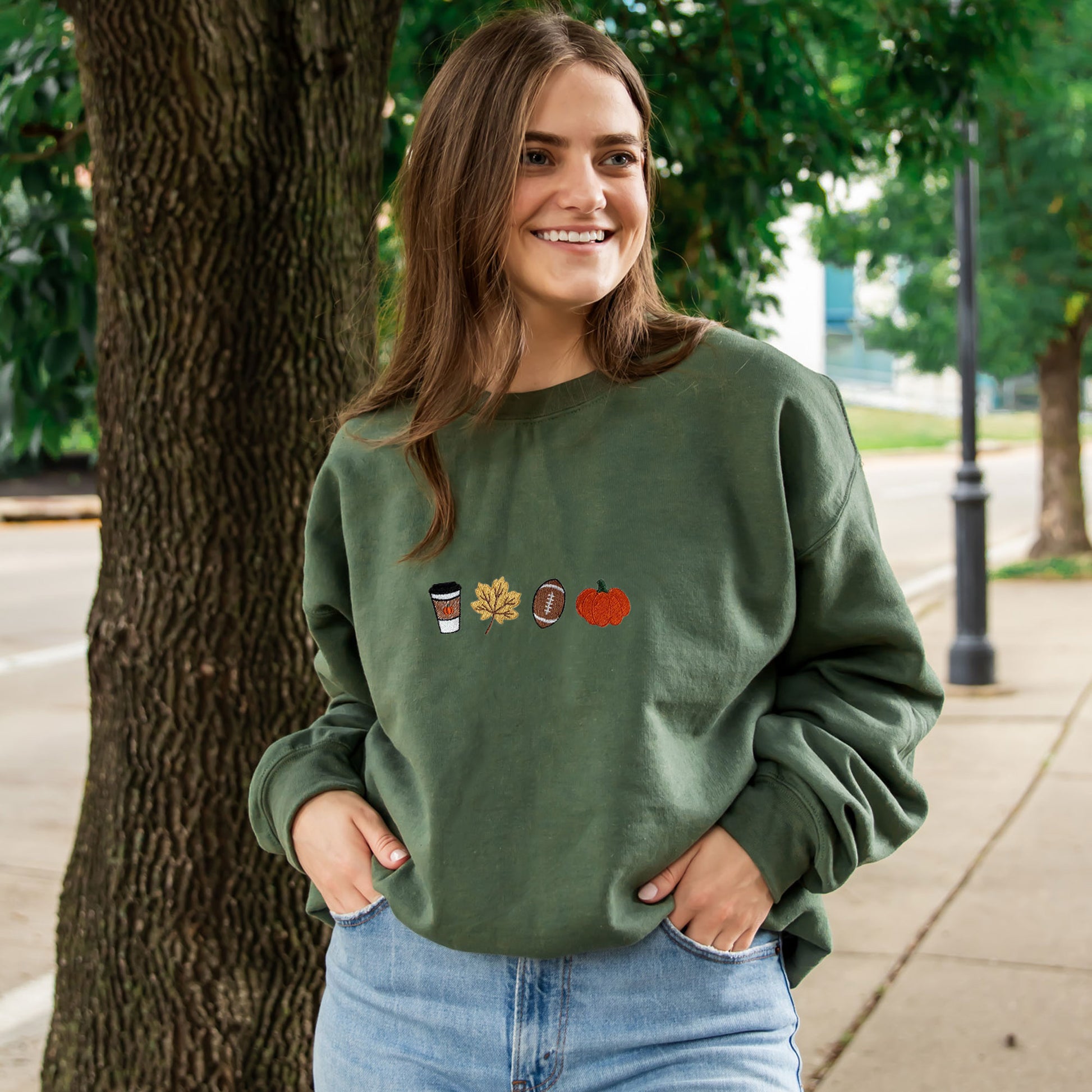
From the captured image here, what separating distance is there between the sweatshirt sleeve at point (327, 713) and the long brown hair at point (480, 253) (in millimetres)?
133

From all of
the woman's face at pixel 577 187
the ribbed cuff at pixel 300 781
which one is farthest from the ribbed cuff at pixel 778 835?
the woman's face at pixel 577 187

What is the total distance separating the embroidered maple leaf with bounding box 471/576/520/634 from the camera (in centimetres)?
155

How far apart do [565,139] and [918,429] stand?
171 ft

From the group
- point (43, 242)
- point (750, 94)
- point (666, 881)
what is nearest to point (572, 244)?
point (666, 881)

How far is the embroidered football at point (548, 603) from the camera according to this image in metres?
1.53

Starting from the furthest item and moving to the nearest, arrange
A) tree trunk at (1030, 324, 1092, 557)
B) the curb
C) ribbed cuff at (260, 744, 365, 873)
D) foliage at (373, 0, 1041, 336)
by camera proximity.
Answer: the curb → tree trunk at (1030, 324, 1092, 557) → foliage at (373, 0, 1041, 336) → ribbed cuff at (260, 744, 365, 873)

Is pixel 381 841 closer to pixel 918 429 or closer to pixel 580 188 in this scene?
pixel 580 188

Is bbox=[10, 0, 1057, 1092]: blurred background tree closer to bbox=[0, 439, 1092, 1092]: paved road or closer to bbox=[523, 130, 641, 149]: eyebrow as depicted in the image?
bbox=[523, 130, 641, 149]: eyebrow

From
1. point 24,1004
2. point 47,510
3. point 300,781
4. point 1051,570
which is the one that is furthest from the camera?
point 47,510

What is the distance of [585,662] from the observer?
58.8 inches

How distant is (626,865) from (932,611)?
10.2 meters

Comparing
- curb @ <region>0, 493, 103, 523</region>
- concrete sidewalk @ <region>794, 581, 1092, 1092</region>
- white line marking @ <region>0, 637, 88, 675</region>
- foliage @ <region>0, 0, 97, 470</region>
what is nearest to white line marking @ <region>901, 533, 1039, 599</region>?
concrete sidewalk @ <region>794, 581, 1092, 1092</region>

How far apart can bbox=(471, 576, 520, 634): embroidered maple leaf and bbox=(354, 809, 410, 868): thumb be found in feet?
0.89

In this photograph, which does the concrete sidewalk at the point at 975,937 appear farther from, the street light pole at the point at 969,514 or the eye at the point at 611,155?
the eye at the point at 611,155
